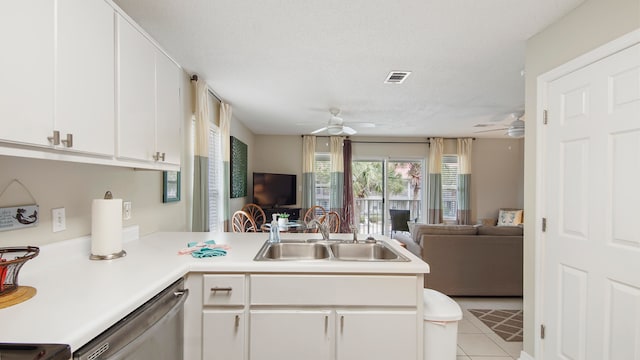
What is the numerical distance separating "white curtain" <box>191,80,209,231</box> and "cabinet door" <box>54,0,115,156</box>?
1.64 meters

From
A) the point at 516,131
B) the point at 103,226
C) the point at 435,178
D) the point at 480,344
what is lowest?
the point at 480,344

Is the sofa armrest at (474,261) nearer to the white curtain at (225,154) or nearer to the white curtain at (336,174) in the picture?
the white curtain at (225,154)

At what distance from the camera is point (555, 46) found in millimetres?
2000

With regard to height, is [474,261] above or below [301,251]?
below

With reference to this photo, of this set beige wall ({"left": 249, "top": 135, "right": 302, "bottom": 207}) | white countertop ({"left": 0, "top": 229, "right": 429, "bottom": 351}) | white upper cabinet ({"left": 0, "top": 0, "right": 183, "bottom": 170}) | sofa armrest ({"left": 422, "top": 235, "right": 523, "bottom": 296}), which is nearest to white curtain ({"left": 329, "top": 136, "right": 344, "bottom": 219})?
beige wall ({"left": 249, "top": 135, "right": 302, "bottom": 207})

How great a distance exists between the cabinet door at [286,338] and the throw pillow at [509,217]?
6404 mm

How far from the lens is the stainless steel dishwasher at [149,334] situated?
0.89 meters

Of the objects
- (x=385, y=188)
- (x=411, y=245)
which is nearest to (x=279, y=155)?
(x=385, y=188)

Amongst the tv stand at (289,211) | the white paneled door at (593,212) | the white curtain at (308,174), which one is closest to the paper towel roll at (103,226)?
the white paneled door at (593,212)

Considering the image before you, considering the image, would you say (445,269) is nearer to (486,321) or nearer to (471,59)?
(486,321)

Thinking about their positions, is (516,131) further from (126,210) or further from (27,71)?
(27,71)

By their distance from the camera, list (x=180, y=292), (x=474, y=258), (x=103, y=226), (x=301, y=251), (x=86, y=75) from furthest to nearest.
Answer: (x=474, y=258) < (x=301, y=251) < (x=103, y=226) < (x=180, y=292) < (x=86, y=75)

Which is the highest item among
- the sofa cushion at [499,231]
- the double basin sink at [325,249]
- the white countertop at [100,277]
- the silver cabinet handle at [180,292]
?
the white countertop at [100,277]

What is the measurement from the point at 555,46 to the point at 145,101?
2.71m
